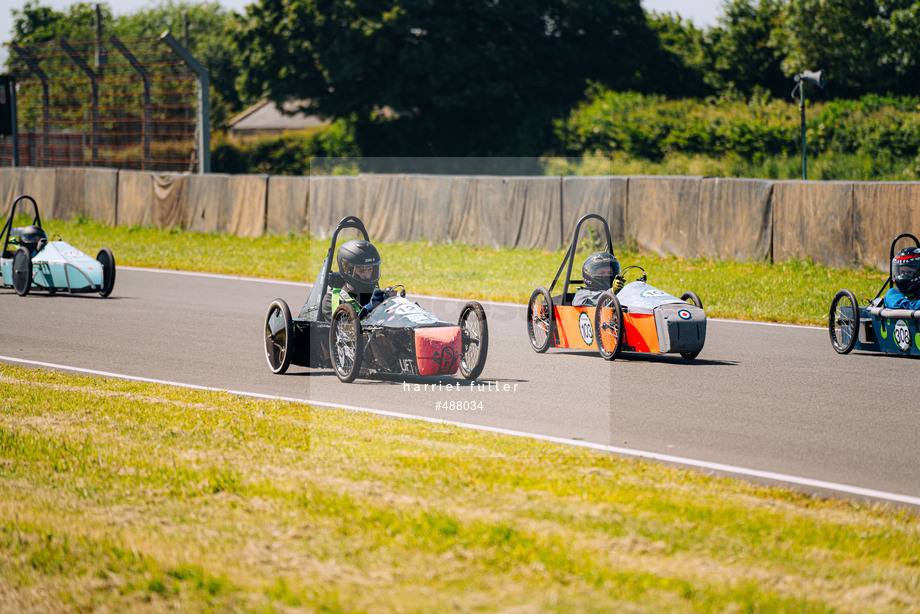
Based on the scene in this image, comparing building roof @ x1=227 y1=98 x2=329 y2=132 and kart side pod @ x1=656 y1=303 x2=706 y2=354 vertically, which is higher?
building roof @ x1=227 y1=98 x2=329 y2=132

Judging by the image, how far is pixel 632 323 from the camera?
1097 cm

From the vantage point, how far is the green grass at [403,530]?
469cm

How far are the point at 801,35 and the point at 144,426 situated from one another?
37.8 meters

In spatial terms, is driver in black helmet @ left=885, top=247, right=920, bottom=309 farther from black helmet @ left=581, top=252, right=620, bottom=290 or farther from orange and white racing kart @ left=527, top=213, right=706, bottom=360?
black helmet @ left=581, top=252, right=620, bottom=290

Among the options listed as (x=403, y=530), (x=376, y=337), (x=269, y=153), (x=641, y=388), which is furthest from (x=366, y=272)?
(x=269, y=153)

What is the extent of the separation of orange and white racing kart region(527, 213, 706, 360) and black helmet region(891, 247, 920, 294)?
6.53 ft

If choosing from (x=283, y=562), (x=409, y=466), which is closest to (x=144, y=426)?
(x=409, y=466)

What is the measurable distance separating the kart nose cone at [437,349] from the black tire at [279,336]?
148 cm

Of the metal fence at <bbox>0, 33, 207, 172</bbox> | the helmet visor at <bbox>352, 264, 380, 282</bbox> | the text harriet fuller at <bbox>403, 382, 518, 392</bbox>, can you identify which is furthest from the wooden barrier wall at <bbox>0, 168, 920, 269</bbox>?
the helmet visor at <bbox>352, 264, 380, 282</bbox>

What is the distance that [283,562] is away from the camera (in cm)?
505

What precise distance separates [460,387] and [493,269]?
1092 centimetres

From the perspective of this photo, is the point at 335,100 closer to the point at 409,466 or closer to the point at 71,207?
the point at 71,207

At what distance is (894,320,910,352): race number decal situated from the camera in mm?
11367

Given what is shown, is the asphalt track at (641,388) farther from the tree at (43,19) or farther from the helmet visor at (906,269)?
the tree at (43,19)
